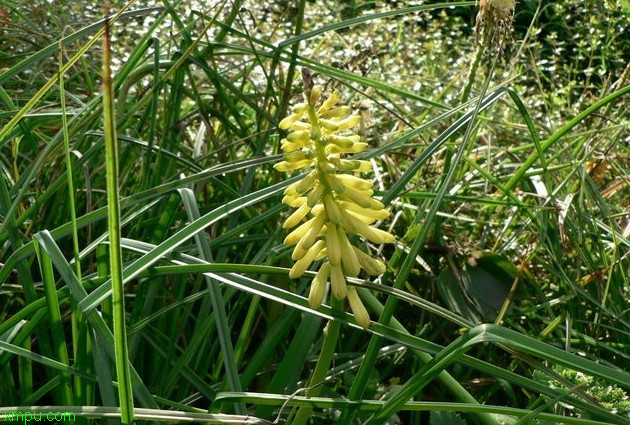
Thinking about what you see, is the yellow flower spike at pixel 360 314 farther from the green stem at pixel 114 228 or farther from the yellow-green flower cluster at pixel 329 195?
the green stem at pixel 114 228

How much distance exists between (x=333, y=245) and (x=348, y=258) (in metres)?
0.03

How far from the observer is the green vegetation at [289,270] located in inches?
59.3

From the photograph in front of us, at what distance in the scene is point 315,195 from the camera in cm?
139

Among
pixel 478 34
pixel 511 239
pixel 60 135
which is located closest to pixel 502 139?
pixel 511 239

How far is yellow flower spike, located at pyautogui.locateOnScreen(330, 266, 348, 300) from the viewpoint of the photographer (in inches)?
56.9

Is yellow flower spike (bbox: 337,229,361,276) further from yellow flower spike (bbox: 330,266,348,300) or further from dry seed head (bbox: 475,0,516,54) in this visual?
dry seed head (bbox: 475,0,516,54)

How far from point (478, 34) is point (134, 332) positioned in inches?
42.5

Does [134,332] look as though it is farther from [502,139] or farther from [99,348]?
[502,139]

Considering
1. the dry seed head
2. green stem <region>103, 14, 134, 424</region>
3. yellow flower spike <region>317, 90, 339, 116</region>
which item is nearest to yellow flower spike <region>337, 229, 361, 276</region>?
yellow flower spike <region>317, 90, 339, 116</region>

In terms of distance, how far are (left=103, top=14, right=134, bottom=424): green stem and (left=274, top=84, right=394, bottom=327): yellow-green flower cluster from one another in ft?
1.11

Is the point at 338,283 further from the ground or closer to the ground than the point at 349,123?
closer to the ground

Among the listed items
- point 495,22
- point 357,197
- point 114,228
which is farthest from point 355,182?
point 495,22

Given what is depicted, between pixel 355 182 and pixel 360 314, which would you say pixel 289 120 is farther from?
pixel 360 314

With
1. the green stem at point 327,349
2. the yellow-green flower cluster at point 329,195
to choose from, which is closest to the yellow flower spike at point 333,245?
the yellow-green flower cluster at point 329,195
